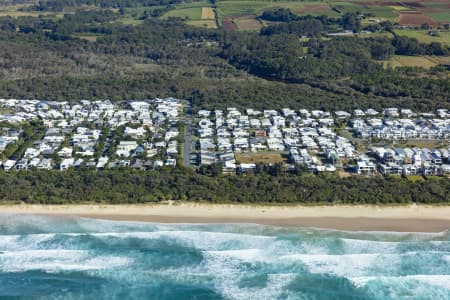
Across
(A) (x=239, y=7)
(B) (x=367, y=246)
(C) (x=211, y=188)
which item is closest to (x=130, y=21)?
(A) (x=239, y=7)

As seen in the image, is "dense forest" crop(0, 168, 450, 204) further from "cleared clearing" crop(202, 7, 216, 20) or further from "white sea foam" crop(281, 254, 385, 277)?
"cleared clearing" crop(202, 7, 216, 20)

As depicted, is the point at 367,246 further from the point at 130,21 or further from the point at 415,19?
the point at 130,21

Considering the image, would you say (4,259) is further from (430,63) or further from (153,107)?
(430,63)

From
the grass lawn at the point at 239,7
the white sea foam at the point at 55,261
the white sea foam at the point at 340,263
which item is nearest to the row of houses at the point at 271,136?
the white sea foam at the point at 340,263

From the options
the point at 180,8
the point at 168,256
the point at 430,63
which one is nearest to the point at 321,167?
the point at 168,256

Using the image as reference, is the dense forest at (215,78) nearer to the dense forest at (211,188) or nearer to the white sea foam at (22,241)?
the dense forest at (211,188)

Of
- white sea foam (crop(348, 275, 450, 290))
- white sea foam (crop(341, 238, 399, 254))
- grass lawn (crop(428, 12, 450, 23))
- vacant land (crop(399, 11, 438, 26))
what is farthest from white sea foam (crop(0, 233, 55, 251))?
grass lawn (crop(428, 12, 450, 23))
